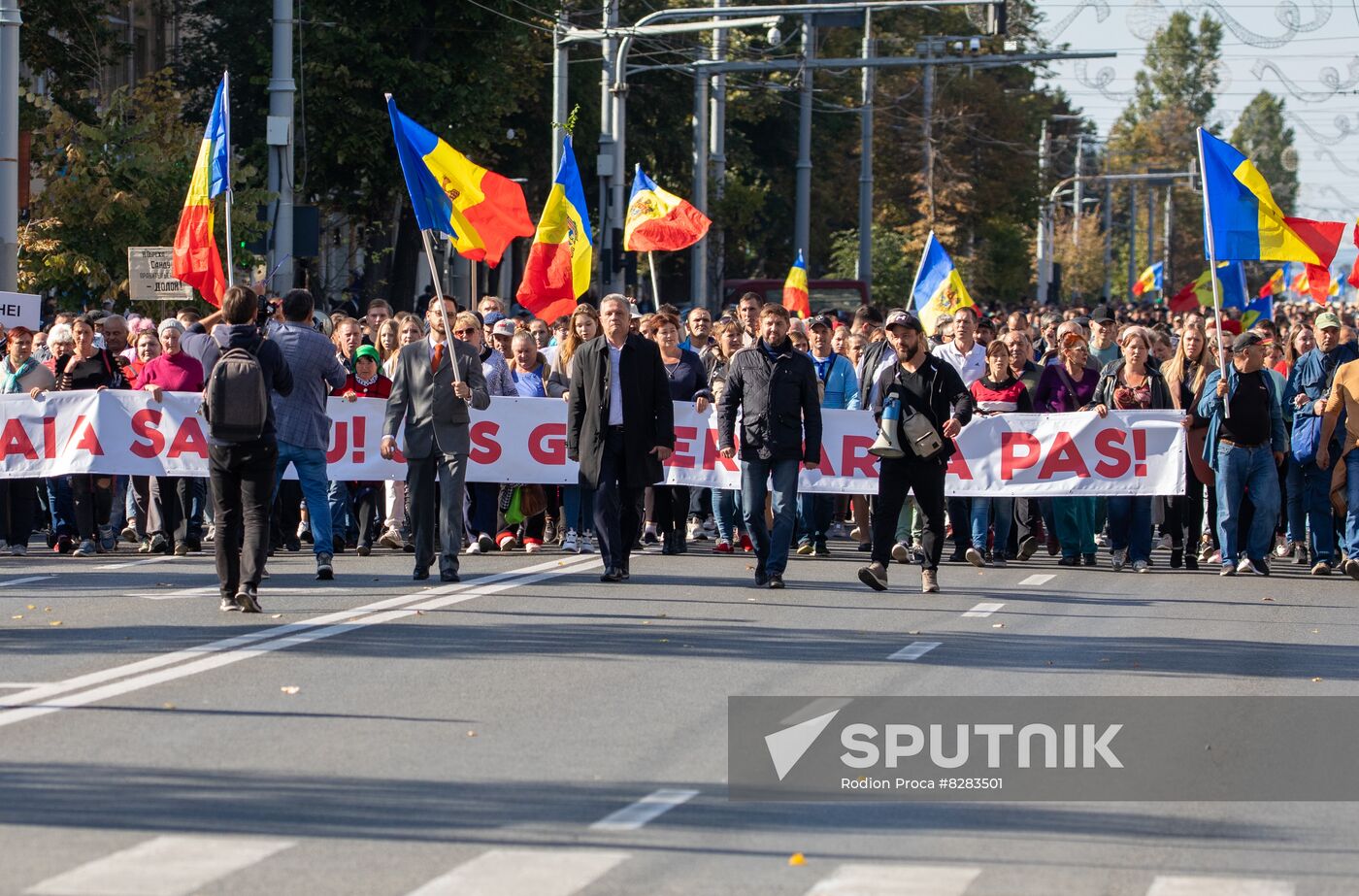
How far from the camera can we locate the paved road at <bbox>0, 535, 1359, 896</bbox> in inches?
257

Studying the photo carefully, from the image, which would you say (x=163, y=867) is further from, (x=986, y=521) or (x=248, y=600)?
(x=986, y=521)

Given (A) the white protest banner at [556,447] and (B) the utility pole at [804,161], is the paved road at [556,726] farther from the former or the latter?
(B) the utility pole at [804,161]

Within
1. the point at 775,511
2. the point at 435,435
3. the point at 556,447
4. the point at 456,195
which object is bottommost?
the point at 775,511

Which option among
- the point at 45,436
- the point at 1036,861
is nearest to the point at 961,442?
the point at 45,436

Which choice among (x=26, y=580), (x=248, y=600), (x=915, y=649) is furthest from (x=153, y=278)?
(x=915, y=649)

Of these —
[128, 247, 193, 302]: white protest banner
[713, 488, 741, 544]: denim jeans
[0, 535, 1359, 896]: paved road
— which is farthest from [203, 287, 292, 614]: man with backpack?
Answer: [128, 247, 193, 302]: white protest banner

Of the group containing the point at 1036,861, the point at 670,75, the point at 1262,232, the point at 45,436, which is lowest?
the point at 1036,861

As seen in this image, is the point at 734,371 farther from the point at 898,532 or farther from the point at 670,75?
the point at 670,75

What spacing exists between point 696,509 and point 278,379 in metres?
6.43

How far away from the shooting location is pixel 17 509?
54.5ft

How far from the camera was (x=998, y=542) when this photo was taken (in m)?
16.9

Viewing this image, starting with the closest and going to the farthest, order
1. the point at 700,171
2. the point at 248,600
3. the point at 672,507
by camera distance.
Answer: the point at 248,600, the point at 672,507, the point at 700,171

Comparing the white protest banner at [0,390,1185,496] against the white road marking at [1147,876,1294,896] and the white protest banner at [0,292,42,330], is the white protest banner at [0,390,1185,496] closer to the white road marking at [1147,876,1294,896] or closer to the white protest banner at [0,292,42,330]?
the white protest banner at [0,292,42,330]

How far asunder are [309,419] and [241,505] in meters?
1.97
